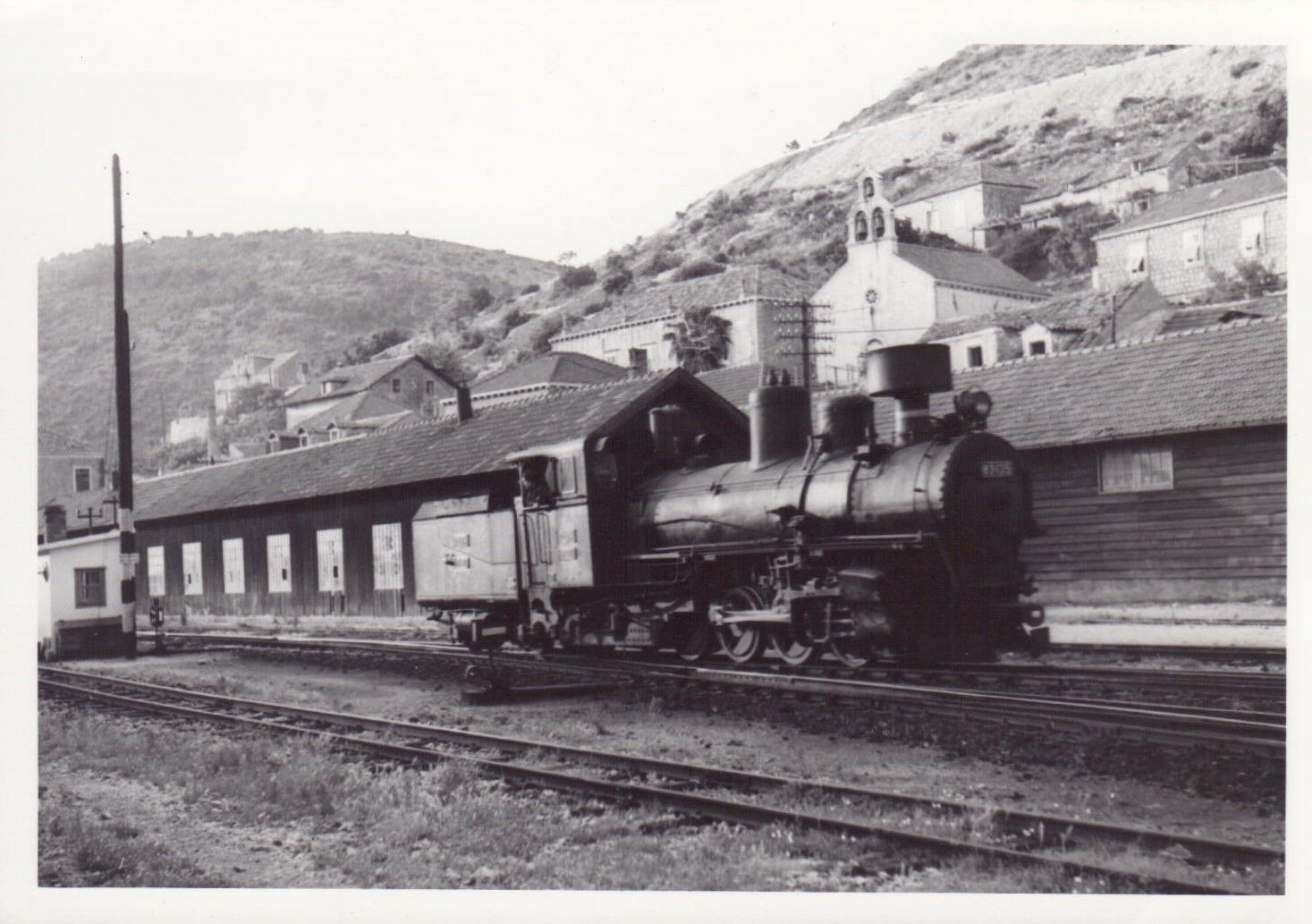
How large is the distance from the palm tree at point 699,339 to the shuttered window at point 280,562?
792cm

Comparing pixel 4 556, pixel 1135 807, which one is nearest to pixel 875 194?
pixel 1135 807

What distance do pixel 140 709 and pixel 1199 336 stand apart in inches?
465

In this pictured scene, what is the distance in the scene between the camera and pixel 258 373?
12.6 m

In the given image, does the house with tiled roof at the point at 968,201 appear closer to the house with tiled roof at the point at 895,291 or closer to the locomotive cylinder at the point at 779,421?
the house with tiled roof at the point at 895,291

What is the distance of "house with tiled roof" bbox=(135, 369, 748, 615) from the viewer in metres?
16.5

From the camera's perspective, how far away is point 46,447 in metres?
8.13

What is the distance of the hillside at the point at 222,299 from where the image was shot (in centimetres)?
844

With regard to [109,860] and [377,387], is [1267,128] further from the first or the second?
[377,387]

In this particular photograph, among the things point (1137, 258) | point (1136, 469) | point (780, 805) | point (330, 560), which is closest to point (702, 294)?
point (1137, 258)

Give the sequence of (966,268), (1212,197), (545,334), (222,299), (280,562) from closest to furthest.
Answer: (222,299)
(1212,197)
(966,268)
(545,334)
(280,562)

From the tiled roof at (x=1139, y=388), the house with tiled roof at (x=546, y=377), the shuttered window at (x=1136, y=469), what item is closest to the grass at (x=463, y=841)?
the tiled roof at (x=1139, y=388)

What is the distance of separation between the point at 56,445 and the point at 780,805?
21.2 feet

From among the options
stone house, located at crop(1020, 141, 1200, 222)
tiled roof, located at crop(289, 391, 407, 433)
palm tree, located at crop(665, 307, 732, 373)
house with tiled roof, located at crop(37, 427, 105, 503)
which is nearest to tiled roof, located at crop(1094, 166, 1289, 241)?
stone house, located at crop(1020, 141, 1200, 222)

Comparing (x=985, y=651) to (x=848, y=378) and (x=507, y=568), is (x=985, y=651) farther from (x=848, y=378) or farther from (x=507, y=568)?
(x=848, y=378)
